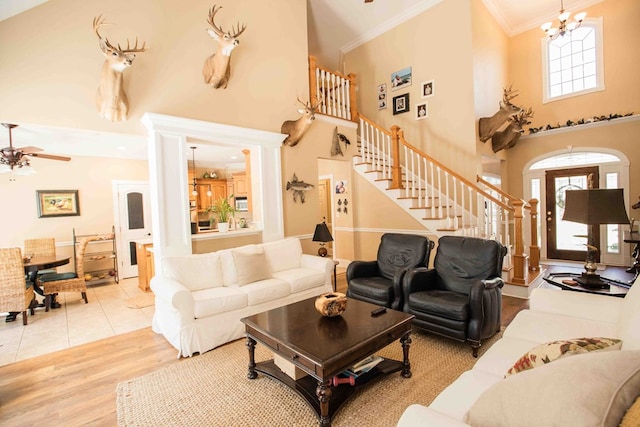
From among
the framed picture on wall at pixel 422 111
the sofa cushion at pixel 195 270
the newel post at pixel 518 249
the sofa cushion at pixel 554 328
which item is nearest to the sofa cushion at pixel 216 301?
the sofa cushion at pixel 195 270

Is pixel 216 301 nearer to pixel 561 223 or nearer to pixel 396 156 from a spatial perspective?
pixel 396 156

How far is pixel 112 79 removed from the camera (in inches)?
128

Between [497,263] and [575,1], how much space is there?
6.38 meters

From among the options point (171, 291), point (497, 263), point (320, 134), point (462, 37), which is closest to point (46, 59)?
point (171, 291)

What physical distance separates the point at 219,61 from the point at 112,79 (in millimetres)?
1291

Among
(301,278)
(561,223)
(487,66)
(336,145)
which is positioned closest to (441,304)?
(301,278)

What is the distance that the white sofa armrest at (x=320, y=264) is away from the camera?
13.2 ft

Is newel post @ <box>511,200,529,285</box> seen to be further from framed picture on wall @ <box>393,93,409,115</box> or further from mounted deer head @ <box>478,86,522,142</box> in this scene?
Result: framed picture on wall @ <box>393,93,409,115</box>

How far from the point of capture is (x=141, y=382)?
244cm

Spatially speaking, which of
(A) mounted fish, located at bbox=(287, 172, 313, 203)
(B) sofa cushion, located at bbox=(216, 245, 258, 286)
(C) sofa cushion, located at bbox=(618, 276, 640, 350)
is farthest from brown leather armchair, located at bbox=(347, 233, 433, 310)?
(C) sofa cushion, located at bbox=(618, 276, 640, 350)

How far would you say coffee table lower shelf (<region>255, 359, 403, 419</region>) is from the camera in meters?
1.95

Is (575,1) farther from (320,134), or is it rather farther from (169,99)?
(169,99)

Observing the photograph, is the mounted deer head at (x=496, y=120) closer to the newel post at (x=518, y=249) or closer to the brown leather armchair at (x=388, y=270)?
the newel post at (x=518, y=249)

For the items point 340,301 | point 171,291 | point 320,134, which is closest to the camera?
point 340,301
